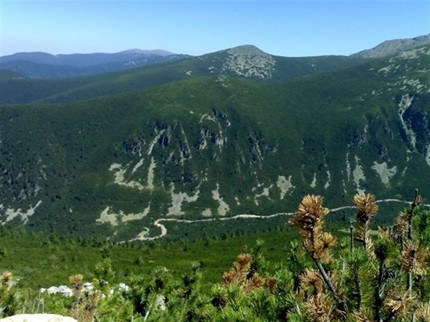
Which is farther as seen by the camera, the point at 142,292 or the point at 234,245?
the point at 234,245

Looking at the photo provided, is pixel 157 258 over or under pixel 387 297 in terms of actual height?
under

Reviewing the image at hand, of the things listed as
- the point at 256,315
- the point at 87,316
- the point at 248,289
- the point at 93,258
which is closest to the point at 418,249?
the point at 256,315

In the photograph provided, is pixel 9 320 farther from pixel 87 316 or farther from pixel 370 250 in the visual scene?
pixel 370 250

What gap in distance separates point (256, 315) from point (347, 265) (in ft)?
5.92

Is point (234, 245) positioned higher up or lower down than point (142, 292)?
lower down

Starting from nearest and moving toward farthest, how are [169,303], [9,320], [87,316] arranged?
1. [9,320]
2. [87,316]
3. [169,303]

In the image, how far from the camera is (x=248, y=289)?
11047mm

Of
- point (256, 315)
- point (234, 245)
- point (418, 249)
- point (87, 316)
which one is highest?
point (418, 249)

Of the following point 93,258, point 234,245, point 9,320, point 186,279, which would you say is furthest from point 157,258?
point 9,320

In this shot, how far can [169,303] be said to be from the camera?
60.2ft

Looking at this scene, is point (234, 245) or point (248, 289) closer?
point (248, 289)

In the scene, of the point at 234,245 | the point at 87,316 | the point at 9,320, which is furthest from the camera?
the point at 234,245

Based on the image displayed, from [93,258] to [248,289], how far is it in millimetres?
106213

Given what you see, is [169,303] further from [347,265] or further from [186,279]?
[347,265]
